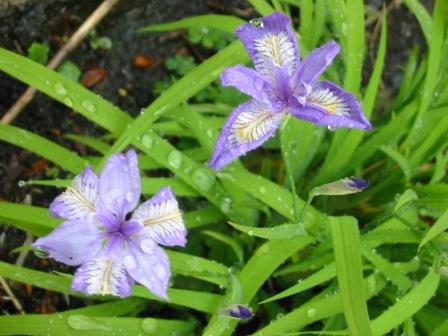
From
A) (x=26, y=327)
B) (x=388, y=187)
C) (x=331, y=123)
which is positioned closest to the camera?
(x=331, y=123)

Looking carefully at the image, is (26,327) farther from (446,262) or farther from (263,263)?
(446,262)

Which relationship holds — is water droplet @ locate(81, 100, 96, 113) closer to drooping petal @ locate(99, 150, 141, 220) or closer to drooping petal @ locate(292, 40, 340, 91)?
drooping petal @ locate(99, 150, 141, 220)

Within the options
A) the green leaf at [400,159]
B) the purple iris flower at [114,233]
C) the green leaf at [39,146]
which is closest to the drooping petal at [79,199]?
the purple iris flower at [114,233]

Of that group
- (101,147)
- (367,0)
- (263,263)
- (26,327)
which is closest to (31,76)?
(101,147)

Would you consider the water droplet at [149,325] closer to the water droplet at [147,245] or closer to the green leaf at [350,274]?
the water droplet at [147,245]

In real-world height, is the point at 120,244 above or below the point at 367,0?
below

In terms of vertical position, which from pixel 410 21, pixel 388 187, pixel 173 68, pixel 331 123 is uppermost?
pixel 410 21
